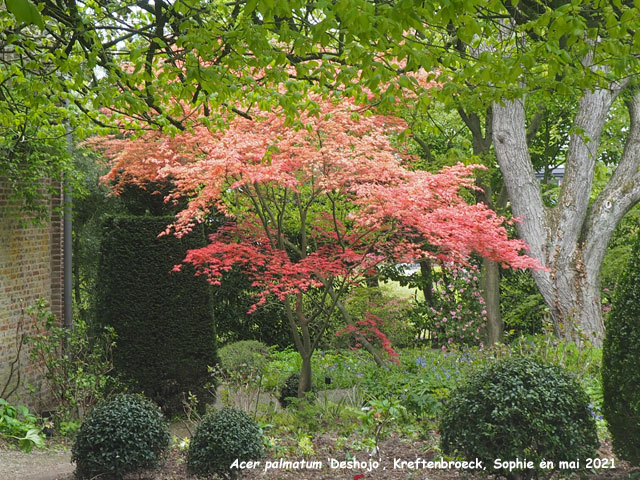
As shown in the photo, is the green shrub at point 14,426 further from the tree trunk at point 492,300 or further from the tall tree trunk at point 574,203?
the tree trunk at point 492,300

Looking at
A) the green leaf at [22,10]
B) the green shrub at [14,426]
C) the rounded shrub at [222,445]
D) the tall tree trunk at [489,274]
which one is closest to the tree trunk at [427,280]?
the tall tree trunk at [489,274]

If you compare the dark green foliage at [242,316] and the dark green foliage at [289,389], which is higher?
the dark green foliage at [242,316]

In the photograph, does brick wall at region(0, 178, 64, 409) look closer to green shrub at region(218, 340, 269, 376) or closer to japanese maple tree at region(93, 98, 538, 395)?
japanese maple tree at region(93, 98, 538, 395)

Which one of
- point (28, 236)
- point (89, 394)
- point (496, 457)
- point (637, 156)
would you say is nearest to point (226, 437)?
point (496, 457)

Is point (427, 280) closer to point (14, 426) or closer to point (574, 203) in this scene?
point (574, 203)

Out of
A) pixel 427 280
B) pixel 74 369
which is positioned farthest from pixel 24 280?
pixel 427 280

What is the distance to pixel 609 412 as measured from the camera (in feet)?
14.8

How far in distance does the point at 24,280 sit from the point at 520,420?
24.1 ft

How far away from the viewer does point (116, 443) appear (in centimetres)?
509

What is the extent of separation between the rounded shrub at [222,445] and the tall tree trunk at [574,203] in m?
6.28

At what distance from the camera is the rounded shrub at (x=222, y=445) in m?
4.89

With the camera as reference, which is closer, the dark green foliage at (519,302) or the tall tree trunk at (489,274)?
the tall tree trunk at (489,274)

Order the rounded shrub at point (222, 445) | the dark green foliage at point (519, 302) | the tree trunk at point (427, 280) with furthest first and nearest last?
1. the tree trunk at point (427, 280)
2. the dark green foliage at point (519, 302)
3. the rounded shrub at point (222, 445)

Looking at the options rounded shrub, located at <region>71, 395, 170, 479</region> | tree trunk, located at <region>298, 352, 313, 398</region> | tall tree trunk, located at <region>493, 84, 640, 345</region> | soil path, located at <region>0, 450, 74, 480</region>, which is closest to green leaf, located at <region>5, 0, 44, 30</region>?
rounded shrub, located at <region>71, 395, 170, 479</region>
